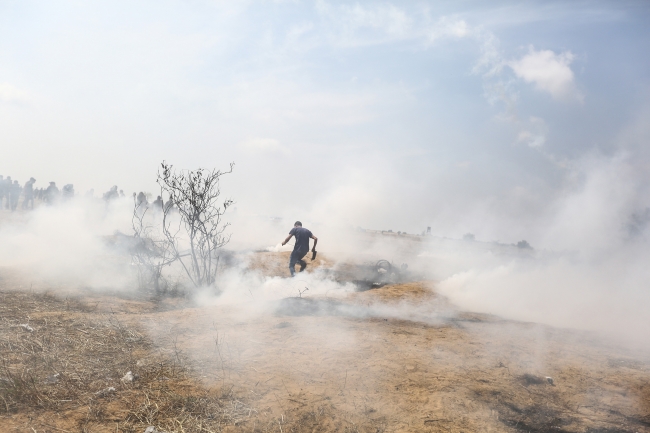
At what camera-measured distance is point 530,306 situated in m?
10.7

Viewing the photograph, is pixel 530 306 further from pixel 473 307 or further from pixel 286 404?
pixel 286 404

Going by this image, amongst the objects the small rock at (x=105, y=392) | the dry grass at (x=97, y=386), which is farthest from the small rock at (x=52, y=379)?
the small rock at (x=105, y=392)

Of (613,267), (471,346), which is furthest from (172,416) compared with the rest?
(613,267)

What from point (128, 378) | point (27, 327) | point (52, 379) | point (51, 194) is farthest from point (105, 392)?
point (51, 194)

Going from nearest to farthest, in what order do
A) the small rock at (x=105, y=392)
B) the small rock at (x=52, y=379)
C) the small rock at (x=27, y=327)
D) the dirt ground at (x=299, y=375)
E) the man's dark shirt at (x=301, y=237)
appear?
1. the dirt ground at (x=299, y=375)
2. the small rock at (x=105, y=392)
3. the small rock at (x=52, y=379)
4. the small rock at (x=27, y=327)
5. the man's dark shirt at (x=301, y=237)

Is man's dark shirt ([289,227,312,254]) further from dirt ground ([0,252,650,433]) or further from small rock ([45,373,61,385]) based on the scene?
small rock ([45,373,61,385])

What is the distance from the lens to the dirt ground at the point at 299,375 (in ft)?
12.3

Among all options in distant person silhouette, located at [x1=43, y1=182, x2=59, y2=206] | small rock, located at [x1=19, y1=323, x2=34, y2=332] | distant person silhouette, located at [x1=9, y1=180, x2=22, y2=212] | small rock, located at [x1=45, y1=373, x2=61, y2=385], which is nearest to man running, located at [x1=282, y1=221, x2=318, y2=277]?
small rock, located at [x1=19, y1=323, x2=34, y2=332]

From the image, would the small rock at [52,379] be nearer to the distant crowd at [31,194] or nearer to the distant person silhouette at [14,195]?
the distant crowd at [31,194]

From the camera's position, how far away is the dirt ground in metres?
3.75

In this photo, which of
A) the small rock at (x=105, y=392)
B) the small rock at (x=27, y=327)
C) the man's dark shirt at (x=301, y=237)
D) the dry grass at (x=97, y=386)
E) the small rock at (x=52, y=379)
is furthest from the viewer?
the man's dark shirt at (x=301, y=237)

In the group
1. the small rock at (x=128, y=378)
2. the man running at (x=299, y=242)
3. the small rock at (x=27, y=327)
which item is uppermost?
the man running at (x=299, y=242)

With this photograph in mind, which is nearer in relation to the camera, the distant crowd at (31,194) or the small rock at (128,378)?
the small rock at (128,378)

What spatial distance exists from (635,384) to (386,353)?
3.27 meters
